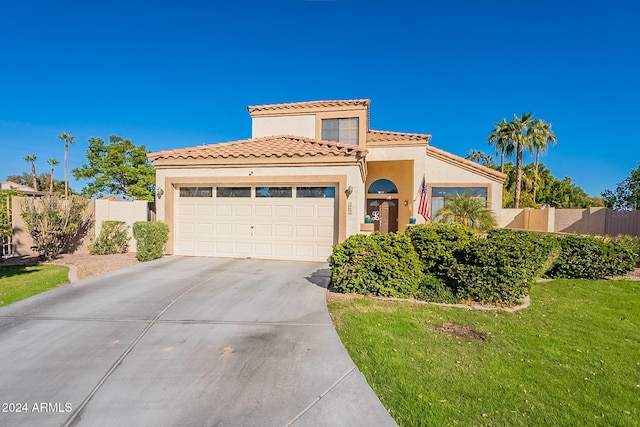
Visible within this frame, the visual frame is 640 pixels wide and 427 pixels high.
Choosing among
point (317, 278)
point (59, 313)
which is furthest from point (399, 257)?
point (59, 313)

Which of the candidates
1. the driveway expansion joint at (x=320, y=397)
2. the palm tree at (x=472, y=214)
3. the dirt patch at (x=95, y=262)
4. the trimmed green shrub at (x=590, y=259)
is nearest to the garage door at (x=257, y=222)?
the dirt patch at (x=95, y=262)

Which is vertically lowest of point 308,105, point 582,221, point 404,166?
point 582,221

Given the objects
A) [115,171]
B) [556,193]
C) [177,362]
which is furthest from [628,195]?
[115,171]

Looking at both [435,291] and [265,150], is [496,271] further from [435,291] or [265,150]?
[265,150]

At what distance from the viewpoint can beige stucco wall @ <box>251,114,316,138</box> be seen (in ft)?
44.1

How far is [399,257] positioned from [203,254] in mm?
6784

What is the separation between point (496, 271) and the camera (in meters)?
5.60

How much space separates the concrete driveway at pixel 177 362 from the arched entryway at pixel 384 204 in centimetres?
1237

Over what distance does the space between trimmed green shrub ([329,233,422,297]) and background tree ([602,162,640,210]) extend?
994 inches

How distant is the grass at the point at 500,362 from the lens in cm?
271

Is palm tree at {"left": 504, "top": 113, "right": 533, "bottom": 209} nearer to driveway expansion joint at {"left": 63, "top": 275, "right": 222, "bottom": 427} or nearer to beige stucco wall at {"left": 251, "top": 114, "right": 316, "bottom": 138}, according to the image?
beige stucco wall at {"left": 251, "top": 114, "right": 316, "bottom": 138}

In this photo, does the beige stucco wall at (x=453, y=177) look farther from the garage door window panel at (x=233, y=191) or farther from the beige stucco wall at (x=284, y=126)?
the garage door window panel at (x=233, y=191)

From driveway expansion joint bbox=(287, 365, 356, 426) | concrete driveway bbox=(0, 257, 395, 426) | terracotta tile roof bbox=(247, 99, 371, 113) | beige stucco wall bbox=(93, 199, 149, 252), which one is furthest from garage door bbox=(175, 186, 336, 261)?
driveway expansion joint bbox=(287, 365, 356, 426)

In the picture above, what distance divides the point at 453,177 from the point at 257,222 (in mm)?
12491
